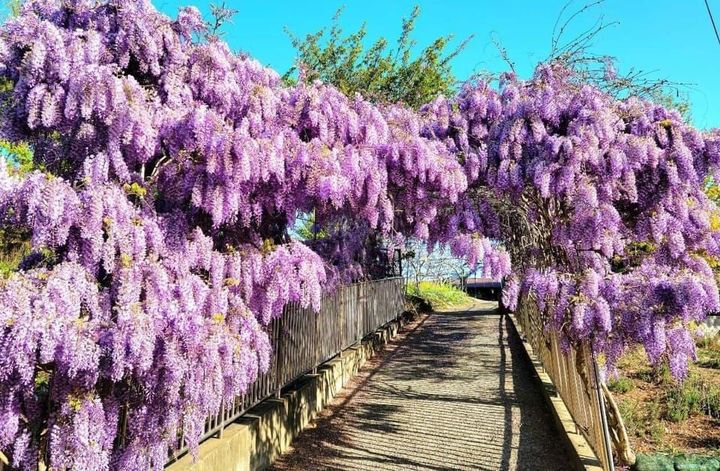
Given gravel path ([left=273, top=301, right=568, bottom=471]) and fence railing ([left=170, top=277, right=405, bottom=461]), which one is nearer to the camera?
fence railing ([left=170, top=277, right=405, bottom=461])

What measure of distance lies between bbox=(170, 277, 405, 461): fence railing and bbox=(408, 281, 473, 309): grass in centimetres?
923

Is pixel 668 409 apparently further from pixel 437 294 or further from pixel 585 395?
pixel 437 294

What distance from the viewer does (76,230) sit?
10.4ft

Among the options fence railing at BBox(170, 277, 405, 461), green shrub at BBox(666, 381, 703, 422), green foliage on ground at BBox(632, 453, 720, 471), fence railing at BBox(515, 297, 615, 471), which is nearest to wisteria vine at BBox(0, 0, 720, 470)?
fence railing at BBox(515, 297, 615, 471)

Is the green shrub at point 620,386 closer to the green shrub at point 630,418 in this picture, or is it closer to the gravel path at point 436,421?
the green shrub at point 630,418

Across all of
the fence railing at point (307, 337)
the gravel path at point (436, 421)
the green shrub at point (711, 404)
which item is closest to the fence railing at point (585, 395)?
the gravel path at point (436, 421)

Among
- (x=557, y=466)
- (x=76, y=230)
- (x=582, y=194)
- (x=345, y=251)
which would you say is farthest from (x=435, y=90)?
(x=76, y=230)

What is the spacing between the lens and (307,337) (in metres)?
7.05

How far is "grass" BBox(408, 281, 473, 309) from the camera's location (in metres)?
21.0

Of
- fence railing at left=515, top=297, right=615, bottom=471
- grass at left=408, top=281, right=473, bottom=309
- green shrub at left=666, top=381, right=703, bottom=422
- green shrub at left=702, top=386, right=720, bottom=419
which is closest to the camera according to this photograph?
fence railing at left=515, top=297, right=615, bottom=471

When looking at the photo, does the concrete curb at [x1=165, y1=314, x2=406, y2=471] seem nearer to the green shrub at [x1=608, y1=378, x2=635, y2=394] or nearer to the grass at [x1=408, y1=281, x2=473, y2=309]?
the green shrub at [x1=608, y1=378, x2=635, y2=394]

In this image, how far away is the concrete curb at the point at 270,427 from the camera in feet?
14.1

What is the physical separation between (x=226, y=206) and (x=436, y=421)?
4212 millimetres

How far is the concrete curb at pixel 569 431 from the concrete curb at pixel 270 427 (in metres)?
3.04
